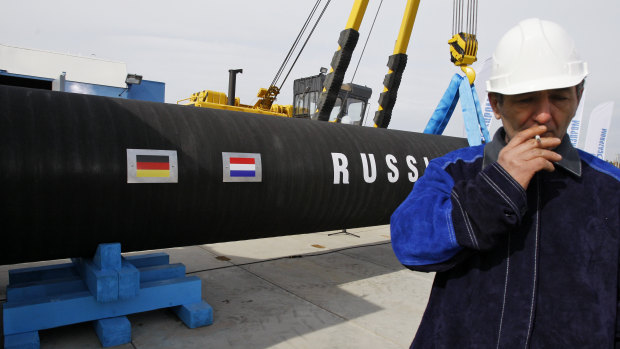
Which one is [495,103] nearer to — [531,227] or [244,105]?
[531,227]

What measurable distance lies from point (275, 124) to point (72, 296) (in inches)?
77.4

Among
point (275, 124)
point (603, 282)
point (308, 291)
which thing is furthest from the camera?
point (308, 291)

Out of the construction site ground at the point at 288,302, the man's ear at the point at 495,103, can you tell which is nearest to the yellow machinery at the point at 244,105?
the construction site ground at the point at 288,302

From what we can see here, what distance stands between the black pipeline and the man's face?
2.34 metres

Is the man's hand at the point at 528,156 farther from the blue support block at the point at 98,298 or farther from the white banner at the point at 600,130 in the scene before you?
the white banner at the point at 600,130

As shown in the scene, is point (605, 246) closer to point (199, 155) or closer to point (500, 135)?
point (500, 135)

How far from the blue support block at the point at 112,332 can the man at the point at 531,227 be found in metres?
2.46

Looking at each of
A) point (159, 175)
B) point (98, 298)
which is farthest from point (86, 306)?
point (159, 175)

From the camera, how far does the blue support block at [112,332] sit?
275 cm

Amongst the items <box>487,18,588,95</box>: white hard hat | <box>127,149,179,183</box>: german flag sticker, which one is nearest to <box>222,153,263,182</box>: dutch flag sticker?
<box>127,149,179,183</box>: german flag sticker

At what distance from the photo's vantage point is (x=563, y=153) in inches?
39.4

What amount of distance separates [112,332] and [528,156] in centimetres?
280

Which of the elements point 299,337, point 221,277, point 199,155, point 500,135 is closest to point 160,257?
point 221,277

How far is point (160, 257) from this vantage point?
366 centimetres
